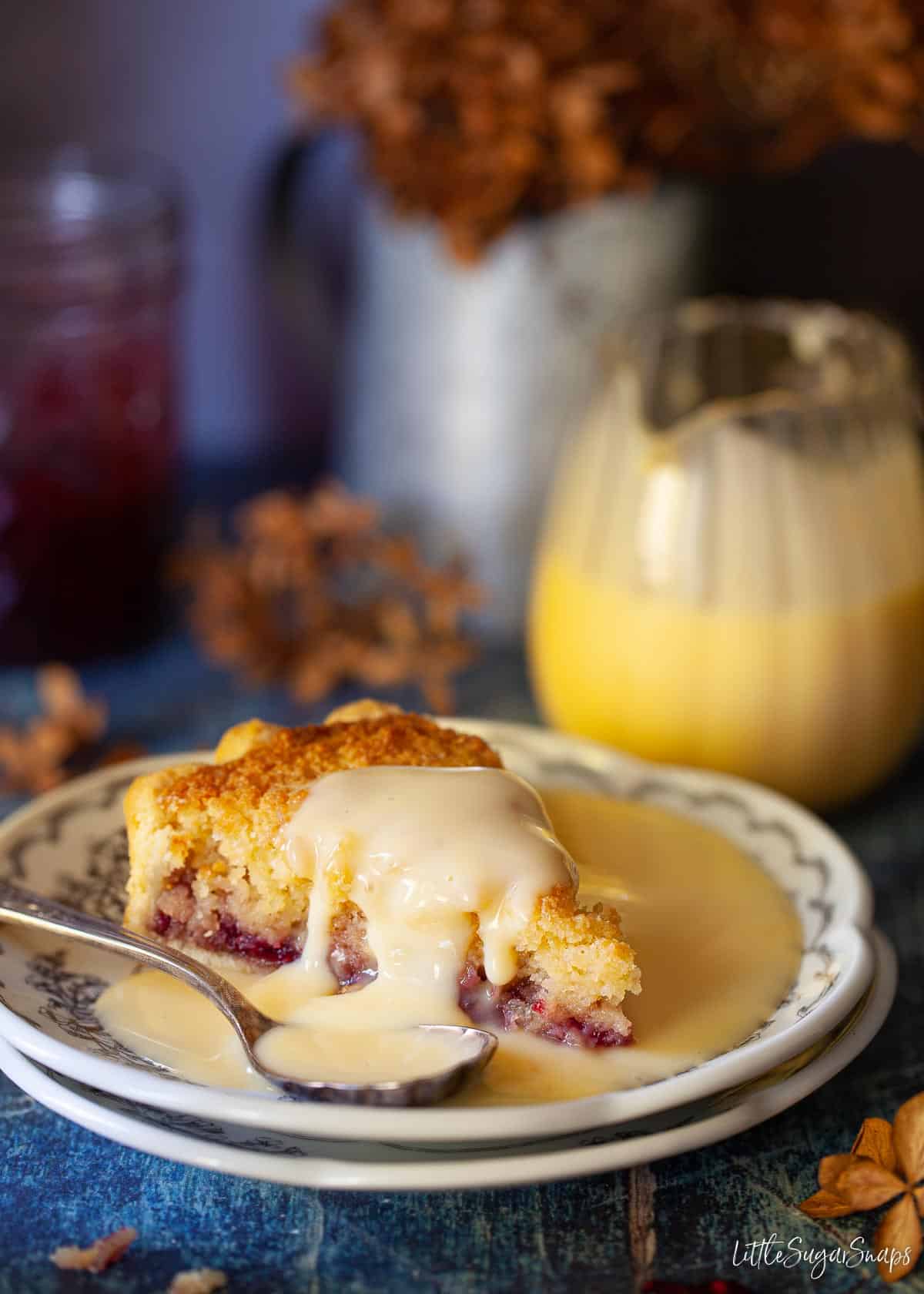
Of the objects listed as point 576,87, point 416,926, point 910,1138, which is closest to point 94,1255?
point 416,926

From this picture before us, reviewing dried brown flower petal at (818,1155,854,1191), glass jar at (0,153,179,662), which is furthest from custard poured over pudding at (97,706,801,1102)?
glass jar at (0,153,179,662)

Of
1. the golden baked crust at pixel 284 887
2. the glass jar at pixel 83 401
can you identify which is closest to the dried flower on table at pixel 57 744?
the glass jar at pixel 83 401

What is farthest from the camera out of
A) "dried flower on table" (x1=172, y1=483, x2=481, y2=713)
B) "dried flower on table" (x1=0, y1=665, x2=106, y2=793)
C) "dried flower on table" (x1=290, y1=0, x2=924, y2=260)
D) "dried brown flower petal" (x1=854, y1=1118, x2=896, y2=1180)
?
"dried flower on table" (x1=172, y1=483, x2=481, y2=713)

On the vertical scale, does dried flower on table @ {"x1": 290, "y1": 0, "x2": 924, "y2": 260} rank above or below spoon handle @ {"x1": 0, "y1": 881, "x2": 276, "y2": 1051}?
above

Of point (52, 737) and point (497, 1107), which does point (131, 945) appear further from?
point (52, 737)

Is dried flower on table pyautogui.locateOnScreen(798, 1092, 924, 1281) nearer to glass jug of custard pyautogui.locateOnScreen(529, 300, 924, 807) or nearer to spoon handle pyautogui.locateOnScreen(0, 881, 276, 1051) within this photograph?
spoon handle pyautogui.locateOnScreen(0, 881, 276, 1051)

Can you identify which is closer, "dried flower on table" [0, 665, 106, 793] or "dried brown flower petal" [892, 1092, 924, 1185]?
"dried brown flower petal" [892, 1092, 924, 1185]

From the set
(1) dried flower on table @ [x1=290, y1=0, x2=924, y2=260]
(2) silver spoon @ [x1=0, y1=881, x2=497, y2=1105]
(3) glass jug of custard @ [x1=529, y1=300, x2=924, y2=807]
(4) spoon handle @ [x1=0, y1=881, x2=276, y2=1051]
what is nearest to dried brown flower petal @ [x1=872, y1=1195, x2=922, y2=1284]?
(2) silver spoon @ [x1=0, y1=881, x2=497, y2=1105]

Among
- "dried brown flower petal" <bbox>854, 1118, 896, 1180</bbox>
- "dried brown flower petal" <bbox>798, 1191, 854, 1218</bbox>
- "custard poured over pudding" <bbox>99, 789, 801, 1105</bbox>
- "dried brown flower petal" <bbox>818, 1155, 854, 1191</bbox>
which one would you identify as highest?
"custard poured over pudding" <bbox>99, 789, 801, 1105</bbox>

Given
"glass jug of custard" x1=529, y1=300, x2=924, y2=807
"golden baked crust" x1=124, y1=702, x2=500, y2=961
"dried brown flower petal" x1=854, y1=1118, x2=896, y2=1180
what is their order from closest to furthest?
"dried brown flower petal" x1=854, y1=1118, x2=896, y2=1180 → "golden baked crust" x1=124, y1=702, x2=500, y2=961 → "glass jug of custard" x1=529, y1=300, x2=924, y2=807
